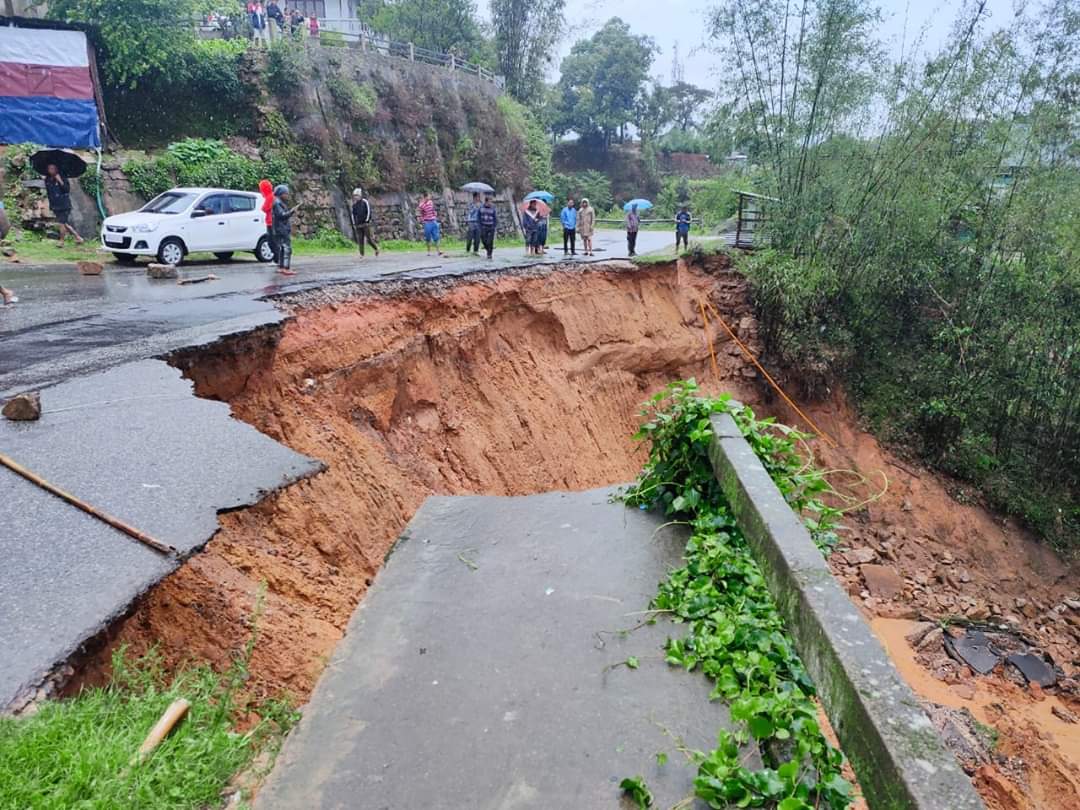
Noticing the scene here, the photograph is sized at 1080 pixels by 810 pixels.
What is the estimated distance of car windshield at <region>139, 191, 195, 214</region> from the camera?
1385 centimetres

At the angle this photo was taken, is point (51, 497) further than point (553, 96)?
No

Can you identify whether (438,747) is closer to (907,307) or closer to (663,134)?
(907,307)

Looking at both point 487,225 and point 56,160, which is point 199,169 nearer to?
point 56,160

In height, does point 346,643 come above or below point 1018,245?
below

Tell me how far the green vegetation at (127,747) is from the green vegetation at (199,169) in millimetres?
18045

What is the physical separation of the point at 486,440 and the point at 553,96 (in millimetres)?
37449

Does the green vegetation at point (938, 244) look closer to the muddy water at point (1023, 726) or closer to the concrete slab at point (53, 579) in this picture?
the muddy water at point (1023, 726)

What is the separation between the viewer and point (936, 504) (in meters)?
13.9

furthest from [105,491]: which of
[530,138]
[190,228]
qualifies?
[530,138]

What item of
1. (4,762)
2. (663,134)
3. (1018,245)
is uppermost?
(663,134)

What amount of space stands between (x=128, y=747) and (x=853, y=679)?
8.43ft

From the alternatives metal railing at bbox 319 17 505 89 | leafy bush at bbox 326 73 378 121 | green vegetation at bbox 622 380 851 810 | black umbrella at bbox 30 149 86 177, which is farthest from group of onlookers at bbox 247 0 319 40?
green vegetation at bbox 622 380 851 810

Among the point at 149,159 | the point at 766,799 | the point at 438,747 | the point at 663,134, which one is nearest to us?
the point at 766,799

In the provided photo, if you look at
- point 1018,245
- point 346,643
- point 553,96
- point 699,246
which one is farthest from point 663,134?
point 346,643
